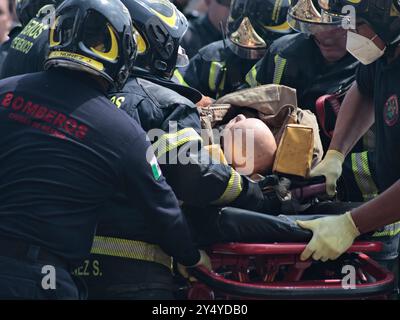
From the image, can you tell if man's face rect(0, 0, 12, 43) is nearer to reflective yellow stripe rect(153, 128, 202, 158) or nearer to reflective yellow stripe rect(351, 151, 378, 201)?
reflective yellow stripe rect(351, 151, 378, 201)

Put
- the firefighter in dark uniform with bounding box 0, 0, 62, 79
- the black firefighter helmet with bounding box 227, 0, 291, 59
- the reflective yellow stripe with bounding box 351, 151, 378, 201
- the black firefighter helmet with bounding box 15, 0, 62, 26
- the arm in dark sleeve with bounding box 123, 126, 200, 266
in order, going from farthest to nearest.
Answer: the black firefighter helmet with bounding box 15, 0, 62, 26
the black firefighter helmet with bounding box 227, 0, 291, 59
the firefighter in dark uniform with bounding box 0, 0, 62, 79
the reflective yellow stripe with bounding box 351, 151, 378, 201
the arm in dark sleeve with bounding box 123, 126, 200, 266

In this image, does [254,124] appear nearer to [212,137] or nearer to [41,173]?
[212,137]

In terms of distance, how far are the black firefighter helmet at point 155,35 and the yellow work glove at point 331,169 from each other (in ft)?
2.69

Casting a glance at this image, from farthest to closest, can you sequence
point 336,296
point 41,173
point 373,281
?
1. point 373,281
2. point 336,296
3. point 41,173

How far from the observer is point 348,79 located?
528cm

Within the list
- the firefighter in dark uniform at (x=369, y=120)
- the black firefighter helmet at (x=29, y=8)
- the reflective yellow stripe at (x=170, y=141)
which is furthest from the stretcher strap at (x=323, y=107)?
the black firefighter helmet at (x=29, y=8)

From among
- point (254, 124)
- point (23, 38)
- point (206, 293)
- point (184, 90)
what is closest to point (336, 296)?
point (206, 293)

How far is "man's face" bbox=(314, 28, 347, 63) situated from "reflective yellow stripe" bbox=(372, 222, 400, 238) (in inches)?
42.0

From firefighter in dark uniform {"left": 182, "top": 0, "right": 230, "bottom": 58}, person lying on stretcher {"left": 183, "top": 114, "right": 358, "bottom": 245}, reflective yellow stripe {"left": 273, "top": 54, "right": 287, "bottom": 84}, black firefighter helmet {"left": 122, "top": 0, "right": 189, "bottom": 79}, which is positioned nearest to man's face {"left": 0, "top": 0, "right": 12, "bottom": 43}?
firefighter in dark uniform {"left": 182, "top": 0, "right": 230, "bottom": 58}

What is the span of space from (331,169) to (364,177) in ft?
1.05

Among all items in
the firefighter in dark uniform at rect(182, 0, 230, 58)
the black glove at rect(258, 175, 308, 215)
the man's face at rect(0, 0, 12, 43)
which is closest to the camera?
the black glove at rect(258, 175, 308, 215)

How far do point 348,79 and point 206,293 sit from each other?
167cm

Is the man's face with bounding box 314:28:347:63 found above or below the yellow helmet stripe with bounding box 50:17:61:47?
below

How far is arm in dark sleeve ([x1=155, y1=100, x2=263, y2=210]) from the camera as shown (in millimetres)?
4047
